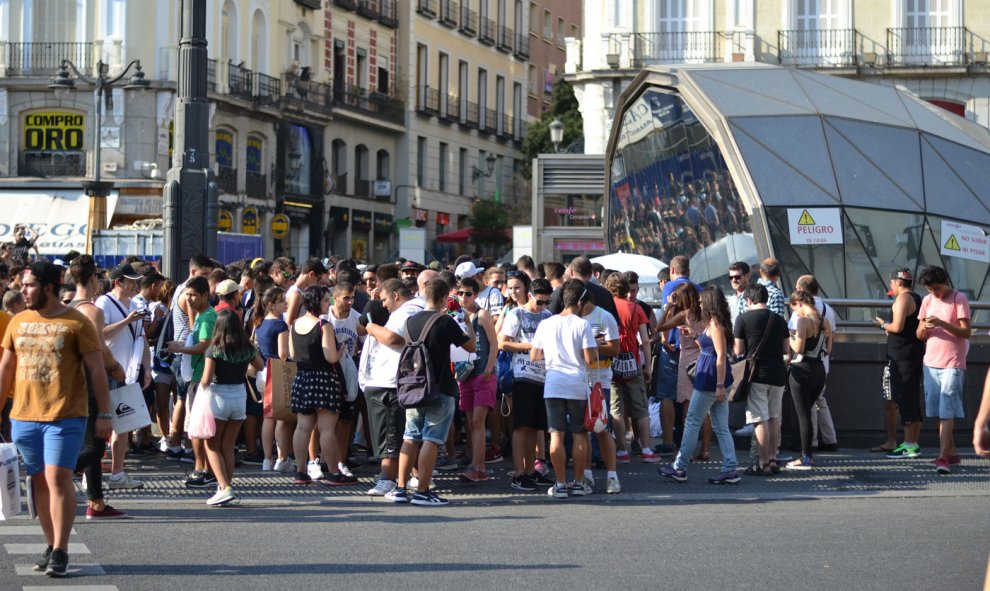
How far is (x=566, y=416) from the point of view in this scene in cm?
1162

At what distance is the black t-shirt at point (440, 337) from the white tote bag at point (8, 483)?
355 centimetres

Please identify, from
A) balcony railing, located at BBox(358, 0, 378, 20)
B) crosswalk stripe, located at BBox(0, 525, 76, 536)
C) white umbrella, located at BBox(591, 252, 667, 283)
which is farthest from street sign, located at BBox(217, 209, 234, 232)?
crosswalk stripe, located at BBox(0, 525, 76, 536)

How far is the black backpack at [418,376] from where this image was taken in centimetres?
1082

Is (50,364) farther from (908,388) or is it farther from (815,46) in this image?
(815,46)

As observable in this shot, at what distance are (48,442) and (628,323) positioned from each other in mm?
6225

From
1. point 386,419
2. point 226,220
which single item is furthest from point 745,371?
point 226,220

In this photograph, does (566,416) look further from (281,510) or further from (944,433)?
→ (944,433)

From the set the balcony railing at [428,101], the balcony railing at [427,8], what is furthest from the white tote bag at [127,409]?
the balcony railing at [427,8]

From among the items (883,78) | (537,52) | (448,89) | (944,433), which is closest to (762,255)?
(944,433)

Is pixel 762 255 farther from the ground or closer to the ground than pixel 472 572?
farther from the ground

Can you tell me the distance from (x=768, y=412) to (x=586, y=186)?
2303 centimetres

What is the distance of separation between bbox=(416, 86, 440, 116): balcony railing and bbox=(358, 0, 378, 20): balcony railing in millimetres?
4314

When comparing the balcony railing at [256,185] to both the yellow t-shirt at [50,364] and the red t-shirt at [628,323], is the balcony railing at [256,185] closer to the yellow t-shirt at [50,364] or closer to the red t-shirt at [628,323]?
the red t-shirt at [628,323]

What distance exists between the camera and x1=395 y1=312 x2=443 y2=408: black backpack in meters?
10.8
